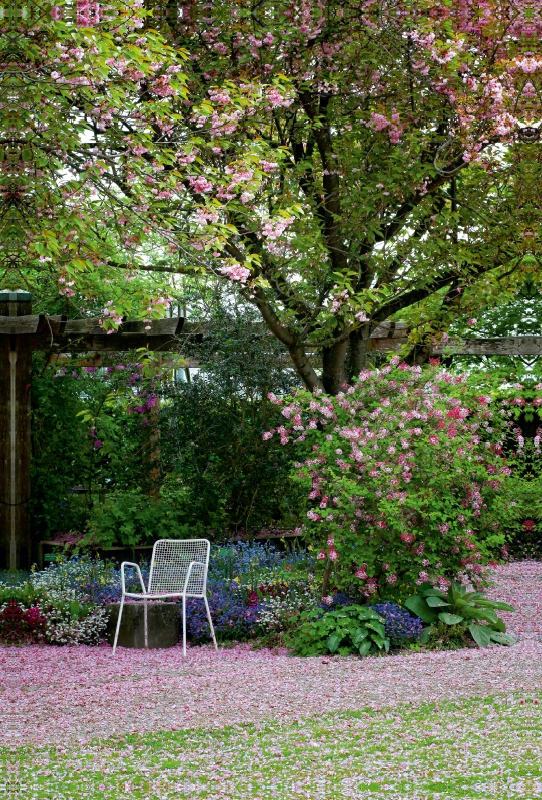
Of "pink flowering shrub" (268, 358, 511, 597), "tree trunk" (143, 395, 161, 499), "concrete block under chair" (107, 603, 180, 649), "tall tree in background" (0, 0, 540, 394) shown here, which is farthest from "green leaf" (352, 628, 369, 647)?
"tree trunk" (143, 395, 161, 499)

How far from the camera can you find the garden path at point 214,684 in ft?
14.6

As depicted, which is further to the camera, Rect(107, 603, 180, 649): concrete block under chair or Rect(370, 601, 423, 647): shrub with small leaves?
Rect(107, 603, 180, 649): concrete block under chair

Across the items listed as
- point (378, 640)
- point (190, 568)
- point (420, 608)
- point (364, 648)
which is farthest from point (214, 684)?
point (420, 608)

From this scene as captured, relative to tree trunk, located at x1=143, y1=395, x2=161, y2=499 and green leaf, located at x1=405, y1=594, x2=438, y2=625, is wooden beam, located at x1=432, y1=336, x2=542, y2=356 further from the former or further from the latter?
green leaf, located at x1=405, y1=594, x2=438, y2=625

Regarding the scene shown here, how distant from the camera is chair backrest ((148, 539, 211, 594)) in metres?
6.90

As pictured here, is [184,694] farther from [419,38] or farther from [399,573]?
[419,38]

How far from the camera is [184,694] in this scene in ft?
16.2

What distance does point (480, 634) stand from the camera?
594cm

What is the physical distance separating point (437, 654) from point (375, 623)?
1.70ft

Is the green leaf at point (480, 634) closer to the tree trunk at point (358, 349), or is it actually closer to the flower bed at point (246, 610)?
the flower bed at point (246, 610)

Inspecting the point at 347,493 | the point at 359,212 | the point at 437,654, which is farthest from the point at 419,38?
the point at 437,654

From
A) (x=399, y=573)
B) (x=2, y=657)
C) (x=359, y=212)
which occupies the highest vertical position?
(x=359, y=212)

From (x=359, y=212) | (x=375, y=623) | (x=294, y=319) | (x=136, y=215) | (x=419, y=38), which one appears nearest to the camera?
(x=136, y=215)

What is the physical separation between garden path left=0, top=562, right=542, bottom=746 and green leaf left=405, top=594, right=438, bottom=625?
0.51 metres
